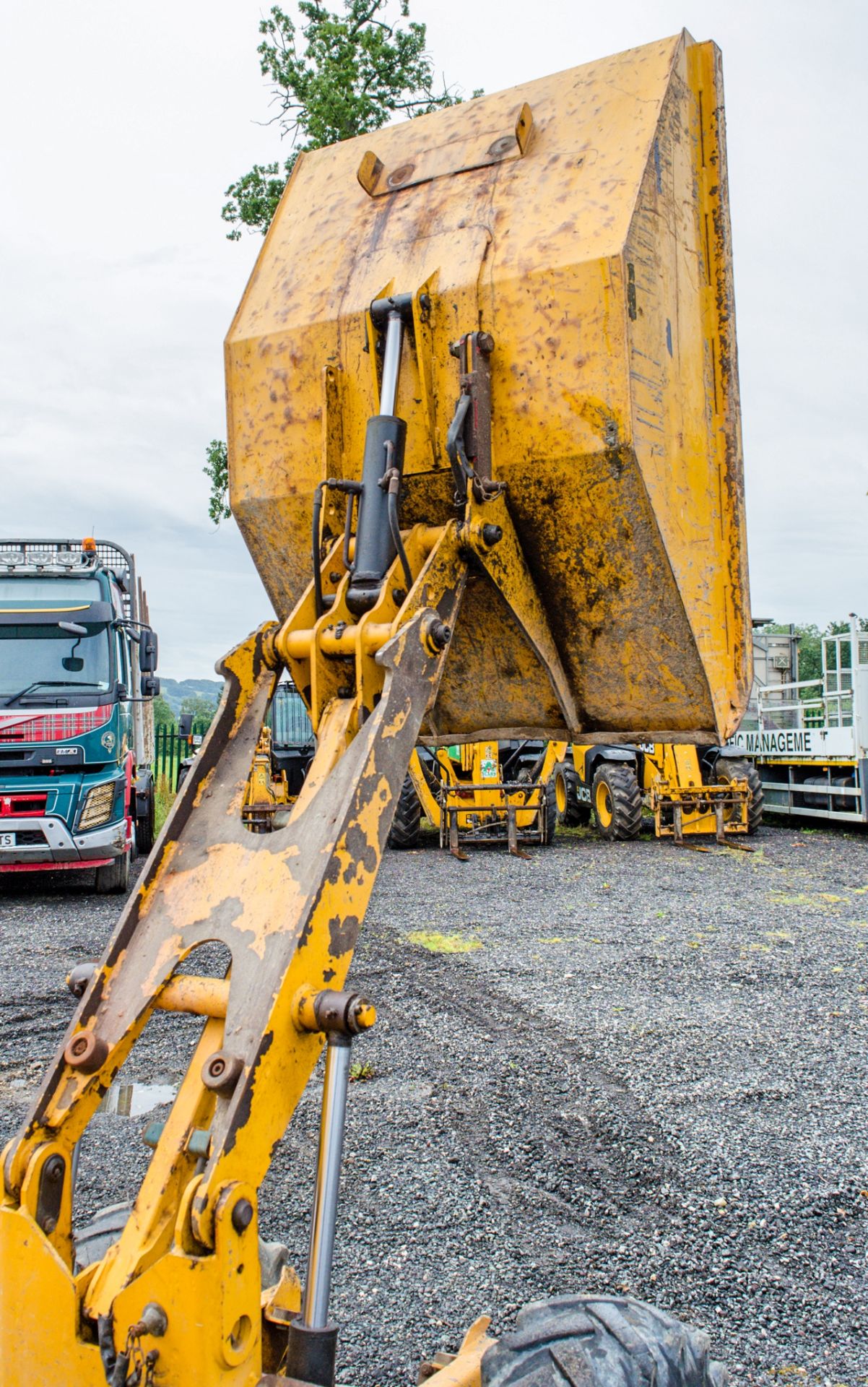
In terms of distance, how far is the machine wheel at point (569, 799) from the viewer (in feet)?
50.0

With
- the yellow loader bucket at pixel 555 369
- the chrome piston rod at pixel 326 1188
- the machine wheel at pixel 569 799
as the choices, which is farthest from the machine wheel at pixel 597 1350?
the machine wheel at pixel 569 799

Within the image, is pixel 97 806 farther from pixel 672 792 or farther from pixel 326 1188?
pixel 326 1188

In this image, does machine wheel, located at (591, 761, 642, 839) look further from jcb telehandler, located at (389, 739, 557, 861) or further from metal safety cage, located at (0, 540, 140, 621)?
metal safety cage, located at (0, 540, 140, 621)

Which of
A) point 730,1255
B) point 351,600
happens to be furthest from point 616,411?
point 730,1255

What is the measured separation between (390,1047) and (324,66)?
62.4ft

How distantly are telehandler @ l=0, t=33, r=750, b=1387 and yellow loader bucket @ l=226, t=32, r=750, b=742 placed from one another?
1 centimetres

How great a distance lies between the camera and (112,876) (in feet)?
32.9

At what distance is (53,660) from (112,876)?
7.56 feet

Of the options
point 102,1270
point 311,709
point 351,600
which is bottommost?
point 102,1270

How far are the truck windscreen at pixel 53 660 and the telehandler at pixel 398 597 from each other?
20.3ft

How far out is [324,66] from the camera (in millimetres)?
18516

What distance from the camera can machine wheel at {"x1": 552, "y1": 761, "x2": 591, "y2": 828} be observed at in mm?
15234

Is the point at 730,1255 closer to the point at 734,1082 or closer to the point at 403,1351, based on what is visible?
the point at 403,1351

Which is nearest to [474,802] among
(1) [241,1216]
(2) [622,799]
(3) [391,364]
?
(2) [622,799]
